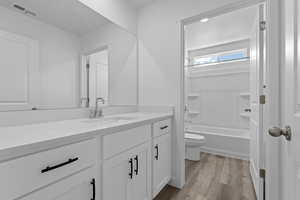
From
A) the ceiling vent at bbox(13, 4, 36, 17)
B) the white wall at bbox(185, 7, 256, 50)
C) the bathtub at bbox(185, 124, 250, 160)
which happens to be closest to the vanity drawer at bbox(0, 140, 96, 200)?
the ceiling vent at bbox(13, 4, 36, 17)

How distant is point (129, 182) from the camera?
3.44ft

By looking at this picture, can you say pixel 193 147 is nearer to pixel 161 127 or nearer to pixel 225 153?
pixel 225 153

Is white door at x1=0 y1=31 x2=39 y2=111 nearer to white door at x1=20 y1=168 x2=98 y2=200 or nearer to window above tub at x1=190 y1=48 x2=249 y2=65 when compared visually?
white door at x1=20 y1=168 x2=98 y2=200

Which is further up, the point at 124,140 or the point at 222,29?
the point at 222,29

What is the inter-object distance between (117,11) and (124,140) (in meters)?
1.57

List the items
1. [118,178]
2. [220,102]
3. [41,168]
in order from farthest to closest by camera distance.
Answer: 1. [220,102]
2. [118,178]
3. [41,168]

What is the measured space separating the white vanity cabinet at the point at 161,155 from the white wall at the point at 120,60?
0.66 metres

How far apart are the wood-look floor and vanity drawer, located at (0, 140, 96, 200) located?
3.81 feet

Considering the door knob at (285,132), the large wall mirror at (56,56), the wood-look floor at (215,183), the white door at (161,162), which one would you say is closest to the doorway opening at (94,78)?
the large wall mirror at (56,56)

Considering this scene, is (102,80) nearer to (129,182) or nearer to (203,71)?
(129,182)

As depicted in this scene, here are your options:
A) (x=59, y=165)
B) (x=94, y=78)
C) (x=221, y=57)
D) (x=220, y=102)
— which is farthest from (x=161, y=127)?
(x=221, y=57)

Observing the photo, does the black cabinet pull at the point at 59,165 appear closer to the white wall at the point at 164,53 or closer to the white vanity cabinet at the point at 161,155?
the white vanity cabinet at the point at 161,155

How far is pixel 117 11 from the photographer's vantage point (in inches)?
68.9

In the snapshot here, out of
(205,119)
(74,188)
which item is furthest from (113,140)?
(205,119)
